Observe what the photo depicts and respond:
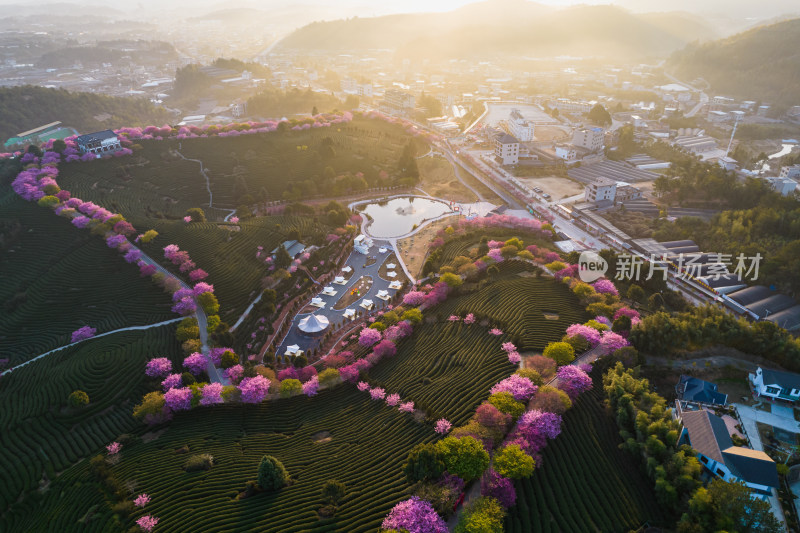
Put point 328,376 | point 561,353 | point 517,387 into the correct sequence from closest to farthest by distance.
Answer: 1. point 517,387
2. point 561,353
3. point 328,376

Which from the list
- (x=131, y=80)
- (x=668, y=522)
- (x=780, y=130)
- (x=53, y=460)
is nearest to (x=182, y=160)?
(x=53, y=460)

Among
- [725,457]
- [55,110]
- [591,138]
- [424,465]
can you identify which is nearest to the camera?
[424,465]

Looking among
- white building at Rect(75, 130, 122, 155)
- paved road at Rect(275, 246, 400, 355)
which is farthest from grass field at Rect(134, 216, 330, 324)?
white building at Rect(75, 130, 122, 155)

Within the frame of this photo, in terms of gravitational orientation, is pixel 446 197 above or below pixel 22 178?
below

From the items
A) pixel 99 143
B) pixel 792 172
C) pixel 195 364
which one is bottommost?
pixel 195 364

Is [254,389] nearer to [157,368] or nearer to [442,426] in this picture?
[157,368]

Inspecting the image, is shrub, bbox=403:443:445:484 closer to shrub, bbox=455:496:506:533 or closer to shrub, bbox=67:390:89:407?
shrub, bbox=455:496:506:533

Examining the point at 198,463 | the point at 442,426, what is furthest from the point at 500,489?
the point at 198,463

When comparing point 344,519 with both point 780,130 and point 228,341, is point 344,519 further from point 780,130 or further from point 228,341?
point 780,130
